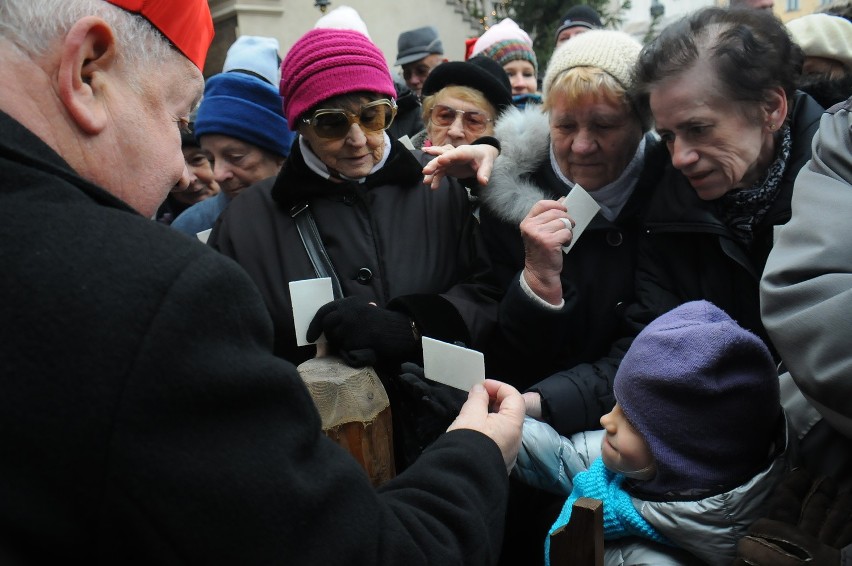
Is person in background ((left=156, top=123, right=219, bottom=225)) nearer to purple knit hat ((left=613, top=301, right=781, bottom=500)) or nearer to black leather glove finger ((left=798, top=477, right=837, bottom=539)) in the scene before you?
purple knit hat ((left=613, top=301, right=781, bottom=500))

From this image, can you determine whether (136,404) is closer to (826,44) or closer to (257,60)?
(257,60)

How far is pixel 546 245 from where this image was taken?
2043 millimetres

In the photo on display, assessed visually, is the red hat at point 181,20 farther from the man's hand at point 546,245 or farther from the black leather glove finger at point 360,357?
the man's hand at point 546,245

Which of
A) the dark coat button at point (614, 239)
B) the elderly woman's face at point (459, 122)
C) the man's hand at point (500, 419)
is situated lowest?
the dark coat button at point (614, 239)

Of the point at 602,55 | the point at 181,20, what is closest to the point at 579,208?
the point at 602,55

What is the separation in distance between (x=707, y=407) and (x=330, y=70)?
5.20 ft

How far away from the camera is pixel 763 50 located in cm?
203

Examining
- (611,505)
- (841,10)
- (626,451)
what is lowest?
(611,505)

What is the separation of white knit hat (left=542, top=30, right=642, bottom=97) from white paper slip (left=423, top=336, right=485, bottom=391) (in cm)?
115

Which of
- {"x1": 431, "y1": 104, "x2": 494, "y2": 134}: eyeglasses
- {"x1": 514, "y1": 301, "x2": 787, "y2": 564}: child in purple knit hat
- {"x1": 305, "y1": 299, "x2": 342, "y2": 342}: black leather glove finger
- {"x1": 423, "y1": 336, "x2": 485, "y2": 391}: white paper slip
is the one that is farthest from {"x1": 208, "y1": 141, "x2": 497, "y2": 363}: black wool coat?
{"x1": 431, "y1": 104, "x2": 494, "y2": 134}: eyeglasses

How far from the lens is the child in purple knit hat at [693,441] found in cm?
149

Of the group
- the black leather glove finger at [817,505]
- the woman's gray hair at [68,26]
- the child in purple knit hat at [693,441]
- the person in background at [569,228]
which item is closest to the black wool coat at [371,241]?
the person in background at [569,228]

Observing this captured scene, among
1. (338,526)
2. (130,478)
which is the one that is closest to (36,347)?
(130,478)

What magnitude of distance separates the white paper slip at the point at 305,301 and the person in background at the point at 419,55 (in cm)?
433
